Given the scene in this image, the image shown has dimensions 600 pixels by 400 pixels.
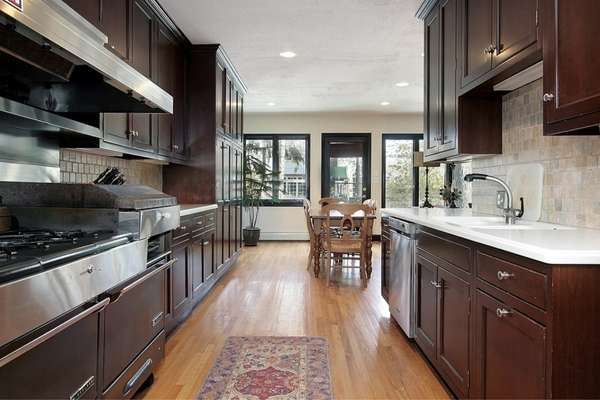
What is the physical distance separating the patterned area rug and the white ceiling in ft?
8.82

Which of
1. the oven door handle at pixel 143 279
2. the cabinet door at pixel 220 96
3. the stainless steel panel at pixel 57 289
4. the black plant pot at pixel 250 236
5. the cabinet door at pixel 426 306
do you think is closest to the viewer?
the stainless steel panel at pixel 57 289

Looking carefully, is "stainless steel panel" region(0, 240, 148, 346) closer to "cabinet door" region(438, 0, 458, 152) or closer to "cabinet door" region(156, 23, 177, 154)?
"cabinet door" region(156, 23, 177, 154)

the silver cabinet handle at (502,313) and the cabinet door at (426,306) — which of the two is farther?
the cabinet door at (426,306)

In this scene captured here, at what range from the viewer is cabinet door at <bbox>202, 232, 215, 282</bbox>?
3596 millimetres

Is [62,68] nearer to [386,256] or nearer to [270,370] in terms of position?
[270,370]

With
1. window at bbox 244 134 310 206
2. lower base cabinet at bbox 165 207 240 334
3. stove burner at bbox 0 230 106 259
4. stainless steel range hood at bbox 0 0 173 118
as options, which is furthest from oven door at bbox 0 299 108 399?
window at bbox 244 134 310 206

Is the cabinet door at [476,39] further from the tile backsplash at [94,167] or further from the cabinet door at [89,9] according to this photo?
the tile backsplash at [94,167]

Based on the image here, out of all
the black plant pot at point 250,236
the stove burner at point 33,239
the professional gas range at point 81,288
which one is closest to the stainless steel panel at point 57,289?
the professional gas range at point 81,288

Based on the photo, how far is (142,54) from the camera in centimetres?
298

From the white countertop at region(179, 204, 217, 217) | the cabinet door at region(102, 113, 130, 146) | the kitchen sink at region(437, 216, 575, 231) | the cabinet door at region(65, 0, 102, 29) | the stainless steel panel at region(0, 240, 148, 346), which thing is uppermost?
the cabinet door at region(65, 0, 102, 29)

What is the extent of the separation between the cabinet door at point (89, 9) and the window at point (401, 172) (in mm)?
6125

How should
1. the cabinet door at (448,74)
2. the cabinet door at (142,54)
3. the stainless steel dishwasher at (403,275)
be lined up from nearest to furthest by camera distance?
the stainless steel dishwasher at (403,275) < the cabinet door at (448,74) < the cabinet door at (142,54)

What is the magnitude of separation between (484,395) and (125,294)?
1556mm

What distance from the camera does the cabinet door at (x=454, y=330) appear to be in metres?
1.68
